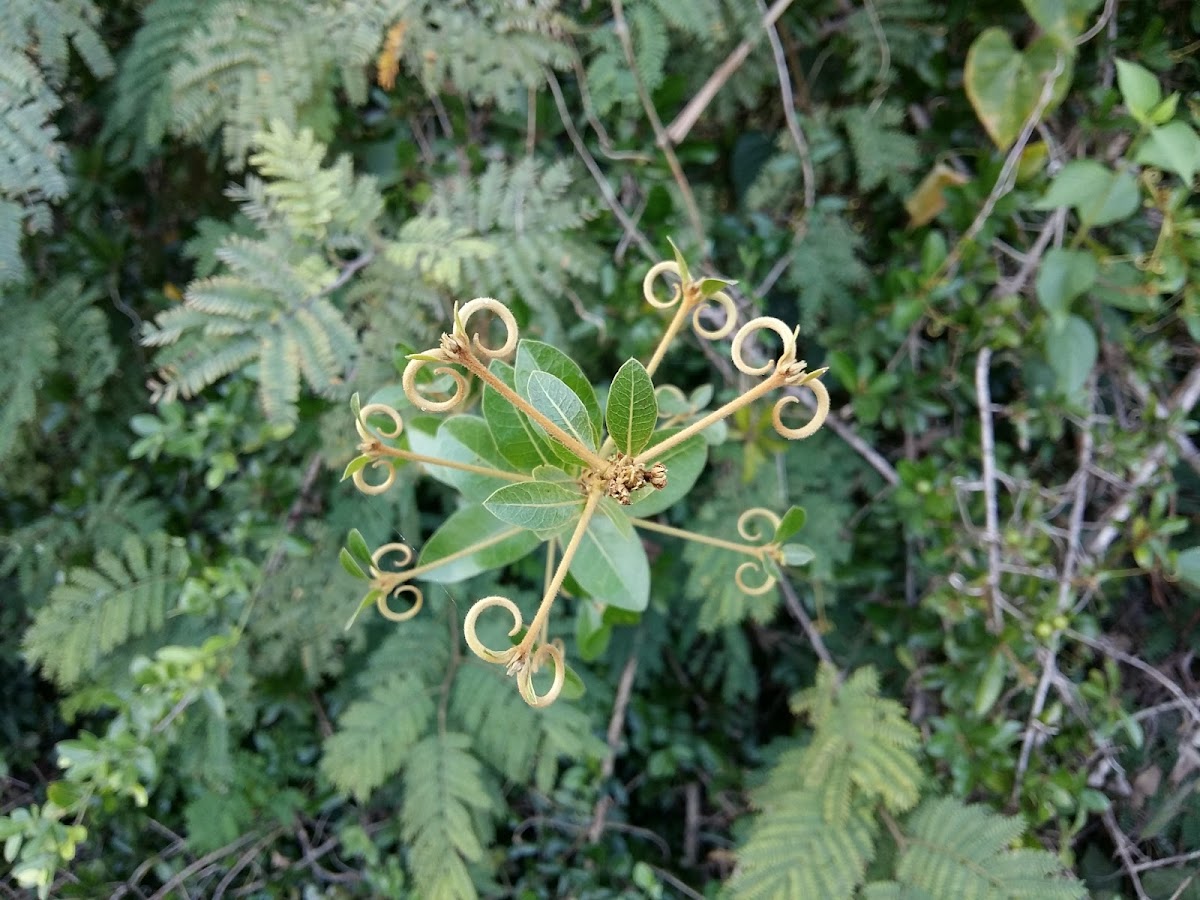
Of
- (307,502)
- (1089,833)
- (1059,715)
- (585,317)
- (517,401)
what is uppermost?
(517,401)

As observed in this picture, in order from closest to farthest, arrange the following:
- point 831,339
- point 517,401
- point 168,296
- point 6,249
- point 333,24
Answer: point 517,401
point 6,249
point 333,24
point 831,339
point 168,296

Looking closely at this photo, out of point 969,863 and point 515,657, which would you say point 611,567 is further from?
point 969,863

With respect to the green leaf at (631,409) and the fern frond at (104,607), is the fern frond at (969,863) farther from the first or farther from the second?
the fern frond at (104,607)

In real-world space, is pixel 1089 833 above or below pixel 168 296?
below

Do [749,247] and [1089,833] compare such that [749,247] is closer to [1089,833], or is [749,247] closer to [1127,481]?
[1127,481]

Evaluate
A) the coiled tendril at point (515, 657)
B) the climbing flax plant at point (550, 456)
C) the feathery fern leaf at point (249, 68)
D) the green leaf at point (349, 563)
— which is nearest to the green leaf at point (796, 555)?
the climbing flax plant at point (550, 456)

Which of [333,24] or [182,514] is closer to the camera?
[333,24]

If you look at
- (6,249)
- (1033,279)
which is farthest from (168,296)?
(1033,279)
